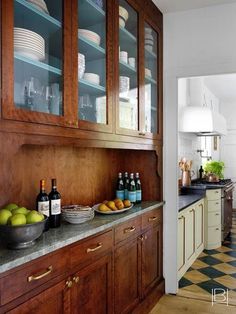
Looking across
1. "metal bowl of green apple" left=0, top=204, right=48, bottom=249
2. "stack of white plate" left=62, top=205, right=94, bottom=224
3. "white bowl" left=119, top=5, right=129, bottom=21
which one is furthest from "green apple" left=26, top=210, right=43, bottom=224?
"white bowl" left=119, top=5, right=129, bottom=21

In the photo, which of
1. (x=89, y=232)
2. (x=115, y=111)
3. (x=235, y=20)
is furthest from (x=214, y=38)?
(x=89, y=232)

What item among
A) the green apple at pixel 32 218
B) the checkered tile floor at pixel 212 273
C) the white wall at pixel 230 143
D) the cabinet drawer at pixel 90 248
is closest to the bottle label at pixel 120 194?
the cabinet drawer at pixel 90 248

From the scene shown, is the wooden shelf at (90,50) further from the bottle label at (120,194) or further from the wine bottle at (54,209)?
the bottle label at (120,194)

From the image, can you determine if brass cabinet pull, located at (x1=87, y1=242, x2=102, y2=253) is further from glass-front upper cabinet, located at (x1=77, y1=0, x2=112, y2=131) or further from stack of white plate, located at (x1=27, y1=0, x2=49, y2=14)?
stack of white plate, located at (x1=27, y1=0, x2=49, y2=14)

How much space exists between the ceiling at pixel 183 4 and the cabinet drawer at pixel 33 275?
2.29 meters

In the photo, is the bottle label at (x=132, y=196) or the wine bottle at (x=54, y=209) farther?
the bottle label at (x=132, y=196)

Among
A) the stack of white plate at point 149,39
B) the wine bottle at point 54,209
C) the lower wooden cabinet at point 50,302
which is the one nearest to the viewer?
the lower wooden cabinet at point 50,302

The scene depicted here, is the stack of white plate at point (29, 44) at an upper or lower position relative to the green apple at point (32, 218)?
upper

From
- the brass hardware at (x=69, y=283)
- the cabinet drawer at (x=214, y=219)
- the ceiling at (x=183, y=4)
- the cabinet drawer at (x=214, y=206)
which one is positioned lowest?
the cabinet drawer at (x=214, y=219)

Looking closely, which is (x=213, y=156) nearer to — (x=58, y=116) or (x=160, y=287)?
(x=160, y=287)

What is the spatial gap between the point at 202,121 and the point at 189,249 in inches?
74.4

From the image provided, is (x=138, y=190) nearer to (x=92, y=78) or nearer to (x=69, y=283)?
(x=92, y=78)

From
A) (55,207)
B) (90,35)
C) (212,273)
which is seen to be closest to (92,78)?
(90,35)

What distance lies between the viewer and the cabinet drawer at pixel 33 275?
1239mm
